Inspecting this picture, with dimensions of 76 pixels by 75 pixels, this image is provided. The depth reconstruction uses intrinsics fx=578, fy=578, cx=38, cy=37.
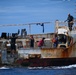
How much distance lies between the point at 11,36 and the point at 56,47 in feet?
20.7

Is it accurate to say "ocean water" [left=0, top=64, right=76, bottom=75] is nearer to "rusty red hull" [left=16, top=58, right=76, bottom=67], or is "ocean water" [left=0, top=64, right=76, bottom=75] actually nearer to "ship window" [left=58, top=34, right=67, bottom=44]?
"rusty red hull" [left=16, top=58, right=76, bottom=67]

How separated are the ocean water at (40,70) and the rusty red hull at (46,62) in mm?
511

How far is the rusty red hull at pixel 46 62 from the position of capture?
69500 mm

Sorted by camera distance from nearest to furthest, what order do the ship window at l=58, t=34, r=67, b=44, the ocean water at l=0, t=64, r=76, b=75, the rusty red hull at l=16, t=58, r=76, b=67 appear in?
the ocean water at l=0, t=64, r=76, b=75
the rusty red hull at l=16, t=58, r=76, b=67
the ship window at l=58, t=34, r=67, b=44

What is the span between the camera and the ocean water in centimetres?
6312

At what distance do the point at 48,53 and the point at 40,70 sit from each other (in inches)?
112

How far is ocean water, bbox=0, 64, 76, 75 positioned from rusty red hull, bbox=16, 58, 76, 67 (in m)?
0.51

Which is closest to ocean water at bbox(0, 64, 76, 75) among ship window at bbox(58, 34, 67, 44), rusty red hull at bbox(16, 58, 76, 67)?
rusty red hull at bbox(16, 58, 76, 67)

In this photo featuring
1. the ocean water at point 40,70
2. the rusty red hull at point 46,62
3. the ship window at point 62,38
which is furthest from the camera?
the ship window at point 62,38

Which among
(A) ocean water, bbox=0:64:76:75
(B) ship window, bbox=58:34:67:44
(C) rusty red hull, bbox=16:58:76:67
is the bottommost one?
(A) ocean water, bbox=0:64:76:75

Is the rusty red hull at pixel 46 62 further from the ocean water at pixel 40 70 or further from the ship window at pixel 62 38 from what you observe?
the ship window at pixel 62 38

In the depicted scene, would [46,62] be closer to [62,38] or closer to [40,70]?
[40,70]

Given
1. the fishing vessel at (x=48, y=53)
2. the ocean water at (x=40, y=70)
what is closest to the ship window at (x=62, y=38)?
the fishing vessel at (x=48, y=53)

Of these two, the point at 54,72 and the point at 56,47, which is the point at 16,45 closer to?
the point at 56,47
